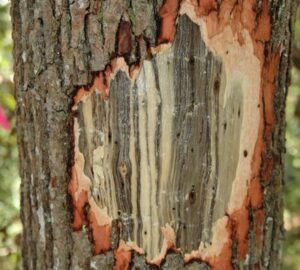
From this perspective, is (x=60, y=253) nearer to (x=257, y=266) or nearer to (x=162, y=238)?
(x=162, y=238)

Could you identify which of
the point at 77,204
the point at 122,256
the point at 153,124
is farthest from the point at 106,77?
the point at 122,256

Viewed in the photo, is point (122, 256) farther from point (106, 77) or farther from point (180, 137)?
point (106, 77)

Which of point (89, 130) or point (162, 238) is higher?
point (89, 130)

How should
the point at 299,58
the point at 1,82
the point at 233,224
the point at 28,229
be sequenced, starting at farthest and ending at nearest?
the point at 1,82
the point at 299,58
the point at 28,229
the point at 233,224

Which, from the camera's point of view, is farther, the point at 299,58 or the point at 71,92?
the point at 299,58

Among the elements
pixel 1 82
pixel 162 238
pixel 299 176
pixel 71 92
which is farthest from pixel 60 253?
pixel 299 176

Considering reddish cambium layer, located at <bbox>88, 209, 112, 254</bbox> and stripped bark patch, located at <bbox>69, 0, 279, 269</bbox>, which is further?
reddish cambium layer, located at <bbox>88, 209, 112, 254</bbox>

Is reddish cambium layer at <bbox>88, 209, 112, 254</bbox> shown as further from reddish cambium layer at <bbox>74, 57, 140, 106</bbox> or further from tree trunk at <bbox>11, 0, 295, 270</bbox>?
reddish cambium layer at <bbox>74, 57, 140, 106</bbox>

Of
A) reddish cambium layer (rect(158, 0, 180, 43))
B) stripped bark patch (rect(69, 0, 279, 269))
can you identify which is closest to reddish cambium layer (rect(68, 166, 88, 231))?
stripped bark patch (rect(69, 0, 279, 269))

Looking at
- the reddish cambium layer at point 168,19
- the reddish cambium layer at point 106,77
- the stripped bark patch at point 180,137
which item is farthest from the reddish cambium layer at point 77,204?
the reddish cambium layer at point 168,19
